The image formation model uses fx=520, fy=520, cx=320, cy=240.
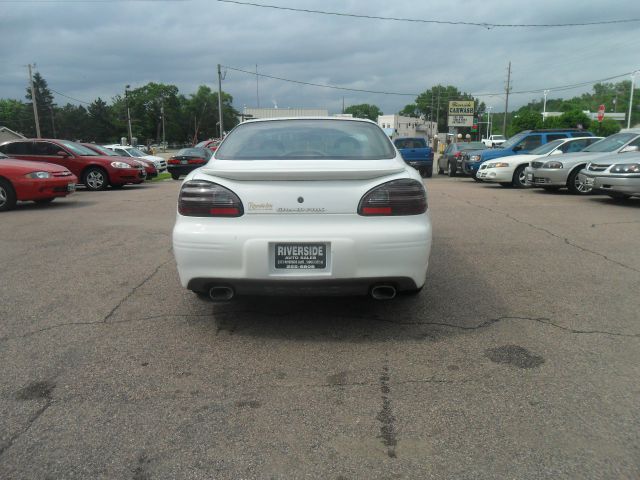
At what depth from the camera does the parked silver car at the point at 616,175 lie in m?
10.1

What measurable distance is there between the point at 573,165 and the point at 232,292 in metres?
11.6

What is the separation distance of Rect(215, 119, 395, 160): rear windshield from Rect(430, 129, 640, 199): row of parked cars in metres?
7.86

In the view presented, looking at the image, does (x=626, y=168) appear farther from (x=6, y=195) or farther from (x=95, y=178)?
(x=95, y=178)

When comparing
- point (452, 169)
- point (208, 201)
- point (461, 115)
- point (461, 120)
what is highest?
point (461, 115)

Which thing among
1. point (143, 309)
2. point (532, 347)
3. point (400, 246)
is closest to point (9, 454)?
point (143, 309)

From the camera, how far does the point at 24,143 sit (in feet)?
47.7

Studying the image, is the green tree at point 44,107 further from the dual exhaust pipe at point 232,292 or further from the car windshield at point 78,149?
the dual exhaust pipe at point 232,292

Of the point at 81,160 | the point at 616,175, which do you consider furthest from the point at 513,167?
the point at 81,160

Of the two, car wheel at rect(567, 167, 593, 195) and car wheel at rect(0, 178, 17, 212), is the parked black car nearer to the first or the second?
car wheel at rect(567, 167, 593, 195)

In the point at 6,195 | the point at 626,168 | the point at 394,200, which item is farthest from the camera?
the point at 6,195

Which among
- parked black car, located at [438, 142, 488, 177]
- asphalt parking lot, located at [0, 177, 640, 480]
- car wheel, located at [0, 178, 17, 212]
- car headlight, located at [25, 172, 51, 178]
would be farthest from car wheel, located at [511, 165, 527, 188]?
car wheel, located at [0, 178, 17, 212]

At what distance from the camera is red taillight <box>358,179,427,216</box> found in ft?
11.4

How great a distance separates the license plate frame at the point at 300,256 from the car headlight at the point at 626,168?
29.8 feet

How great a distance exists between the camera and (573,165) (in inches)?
502
